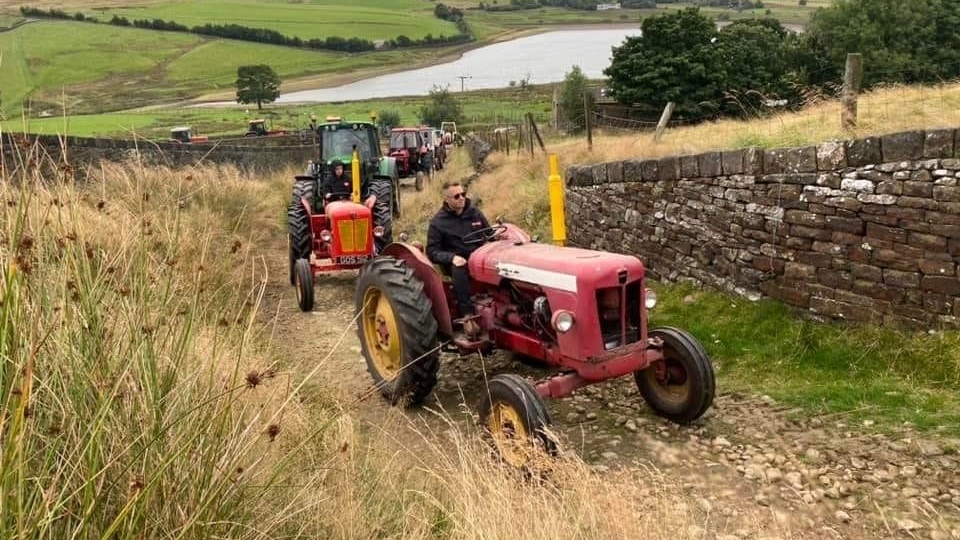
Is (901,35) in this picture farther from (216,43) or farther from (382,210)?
(216,43)

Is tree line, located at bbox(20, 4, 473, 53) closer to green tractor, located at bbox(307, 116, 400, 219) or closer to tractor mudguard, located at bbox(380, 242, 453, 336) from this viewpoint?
green tractor, located at bbox(307, 116, 400, 219)

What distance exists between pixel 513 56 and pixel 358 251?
77.7 meters

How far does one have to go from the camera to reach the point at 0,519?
1.73 m

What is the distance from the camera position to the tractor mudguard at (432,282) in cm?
507

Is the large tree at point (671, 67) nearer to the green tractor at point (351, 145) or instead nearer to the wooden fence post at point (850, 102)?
the green tractor at point (351, 145)

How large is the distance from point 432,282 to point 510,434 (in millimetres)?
1562

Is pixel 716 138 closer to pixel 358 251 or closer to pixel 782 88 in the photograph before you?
pixel 358 251

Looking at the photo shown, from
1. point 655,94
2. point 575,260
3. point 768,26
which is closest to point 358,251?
point 575,260

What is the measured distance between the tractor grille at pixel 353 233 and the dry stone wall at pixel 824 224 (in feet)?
10.7

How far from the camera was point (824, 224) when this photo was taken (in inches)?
210

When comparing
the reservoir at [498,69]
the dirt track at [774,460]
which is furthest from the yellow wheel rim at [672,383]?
A: the reservoir at [498,69]

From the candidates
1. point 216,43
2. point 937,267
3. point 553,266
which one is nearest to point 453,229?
point 553,266

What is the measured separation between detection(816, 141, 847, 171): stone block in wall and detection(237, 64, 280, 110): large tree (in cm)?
5714

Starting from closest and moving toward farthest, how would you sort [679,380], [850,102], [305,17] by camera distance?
[679,380] < [850,102] < [305,17]
